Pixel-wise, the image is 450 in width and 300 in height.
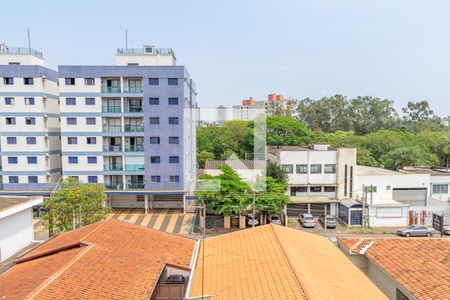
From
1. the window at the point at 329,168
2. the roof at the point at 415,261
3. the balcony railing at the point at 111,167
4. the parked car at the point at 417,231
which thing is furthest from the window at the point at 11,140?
the parked car at the point at 417,231

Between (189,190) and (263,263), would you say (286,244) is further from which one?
(189,190)

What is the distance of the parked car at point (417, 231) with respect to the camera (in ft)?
75.4

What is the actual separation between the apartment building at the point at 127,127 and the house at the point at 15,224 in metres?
9.60

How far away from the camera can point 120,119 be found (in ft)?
95.0

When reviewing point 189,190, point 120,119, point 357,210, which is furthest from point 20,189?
point 357,210

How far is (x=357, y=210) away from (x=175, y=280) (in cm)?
1766

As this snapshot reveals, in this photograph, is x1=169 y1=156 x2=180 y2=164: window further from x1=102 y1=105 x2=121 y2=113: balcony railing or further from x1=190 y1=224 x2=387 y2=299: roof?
x1=190 y1=224 x2=387 y2=299: roof

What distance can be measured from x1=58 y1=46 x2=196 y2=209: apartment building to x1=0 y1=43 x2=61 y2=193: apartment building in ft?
6.31

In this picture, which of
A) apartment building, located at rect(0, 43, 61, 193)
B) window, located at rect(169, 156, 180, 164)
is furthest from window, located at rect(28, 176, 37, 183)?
window, located at rect(169, 156, 180, 164)

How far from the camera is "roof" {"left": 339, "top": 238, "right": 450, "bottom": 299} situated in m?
9.76

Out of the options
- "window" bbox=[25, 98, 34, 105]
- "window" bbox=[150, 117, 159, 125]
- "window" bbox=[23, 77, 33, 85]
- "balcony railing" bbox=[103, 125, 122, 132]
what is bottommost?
"balcony railing" bbox=[103, 125, 122, 132]

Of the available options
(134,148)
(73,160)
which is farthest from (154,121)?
(73,160)

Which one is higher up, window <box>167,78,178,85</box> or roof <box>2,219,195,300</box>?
window <box>167,78,178,85</box>

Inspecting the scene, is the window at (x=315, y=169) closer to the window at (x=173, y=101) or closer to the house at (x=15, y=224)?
the window at (x=173, y=101)
